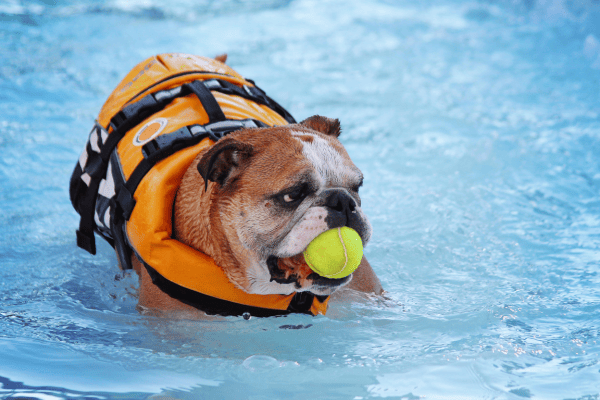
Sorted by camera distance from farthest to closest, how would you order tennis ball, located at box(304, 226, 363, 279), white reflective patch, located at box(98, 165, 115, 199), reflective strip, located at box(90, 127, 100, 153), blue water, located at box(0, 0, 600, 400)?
reflective strip, located at box(90, 127, 100, 153), white reflective patch, located at box(98, 165, 115, 199), blue water, located at box(0, 0, 600, 400), tennis ball, located at box(304, 226, 363, 279)

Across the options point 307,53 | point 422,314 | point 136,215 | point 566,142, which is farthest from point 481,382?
point 307,53

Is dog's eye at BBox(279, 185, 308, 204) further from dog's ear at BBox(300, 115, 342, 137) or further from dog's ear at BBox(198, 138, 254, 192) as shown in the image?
dog's ear at BBox(300, 115, 342, 137)

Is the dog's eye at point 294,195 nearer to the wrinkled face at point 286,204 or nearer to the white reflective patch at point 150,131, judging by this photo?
the wrinkled face at point 286,204

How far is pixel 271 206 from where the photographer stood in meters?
3.07

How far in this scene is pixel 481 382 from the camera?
286cm

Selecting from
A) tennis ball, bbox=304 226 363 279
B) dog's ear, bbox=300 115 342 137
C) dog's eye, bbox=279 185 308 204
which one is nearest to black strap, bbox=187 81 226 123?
dog's ear, bbox=300 115 342 137

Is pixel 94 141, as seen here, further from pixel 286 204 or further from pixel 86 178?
pixel 286 204

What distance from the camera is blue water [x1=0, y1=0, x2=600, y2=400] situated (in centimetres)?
299

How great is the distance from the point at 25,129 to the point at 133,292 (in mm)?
4008

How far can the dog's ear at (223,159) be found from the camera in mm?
2994

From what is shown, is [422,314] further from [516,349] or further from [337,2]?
[337,2]

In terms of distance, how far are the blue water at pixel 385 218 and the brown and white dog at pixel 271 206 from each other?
0.42 metres

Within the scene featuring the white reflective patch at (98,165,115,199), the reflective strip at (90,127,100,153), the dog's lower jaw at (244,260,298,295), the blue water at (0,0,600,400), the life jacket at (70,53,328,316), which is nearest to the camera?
the blue water at (0,0,600,400)

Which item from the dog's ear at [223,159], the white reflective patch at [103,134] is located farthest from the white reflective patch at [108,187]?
the dog's ear at [223,159]
